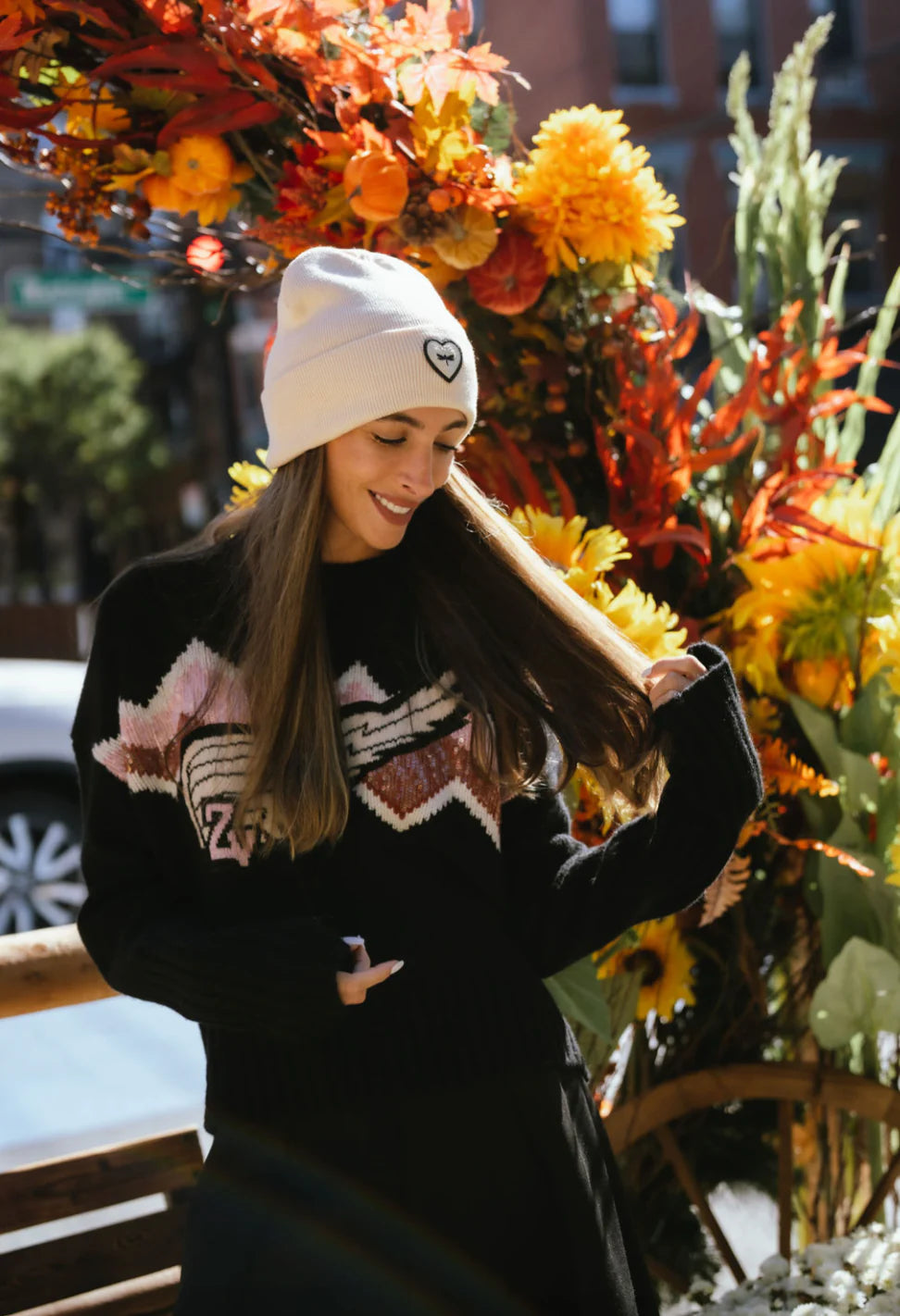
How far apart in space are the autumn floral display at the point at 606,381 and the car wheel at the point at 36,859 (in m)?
3.32

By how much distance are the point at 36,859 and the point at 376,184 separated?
373 cm

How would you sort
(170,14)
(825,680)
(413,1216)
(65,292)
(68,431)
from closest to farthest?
(413,1216)
(170,14)
(825,680)
(65,292)
(68,431)

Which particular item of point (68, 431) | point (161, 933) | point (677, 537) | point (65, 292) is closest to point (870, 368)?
point (677, 537)

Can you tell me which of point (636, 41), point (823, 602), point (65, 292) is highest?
point (823, 602)

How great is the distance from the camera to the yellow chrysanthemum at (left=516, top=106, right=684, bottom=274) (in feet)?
6.81

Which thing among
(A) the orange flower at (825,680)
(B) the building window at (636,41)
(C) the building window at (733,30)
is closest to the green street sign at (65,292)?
(B) the building window at (636,41)

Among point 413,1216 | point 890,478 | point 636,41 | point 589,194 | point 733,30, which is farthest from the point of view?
point 733,30

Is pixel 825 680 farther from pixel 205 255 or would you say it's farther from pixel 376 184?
pixel 205 255

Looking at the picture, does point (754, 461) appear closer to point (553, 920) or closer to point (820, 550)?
point (820, 550)

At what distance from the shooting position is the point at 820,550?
→ 2121 millimetres

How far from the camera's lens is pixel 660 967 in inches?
86.4

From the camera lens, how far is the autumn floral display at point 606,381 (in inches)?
79.6

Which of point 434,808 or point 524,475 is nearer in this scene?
point 434,808

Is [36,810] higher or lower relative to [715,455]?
lower
